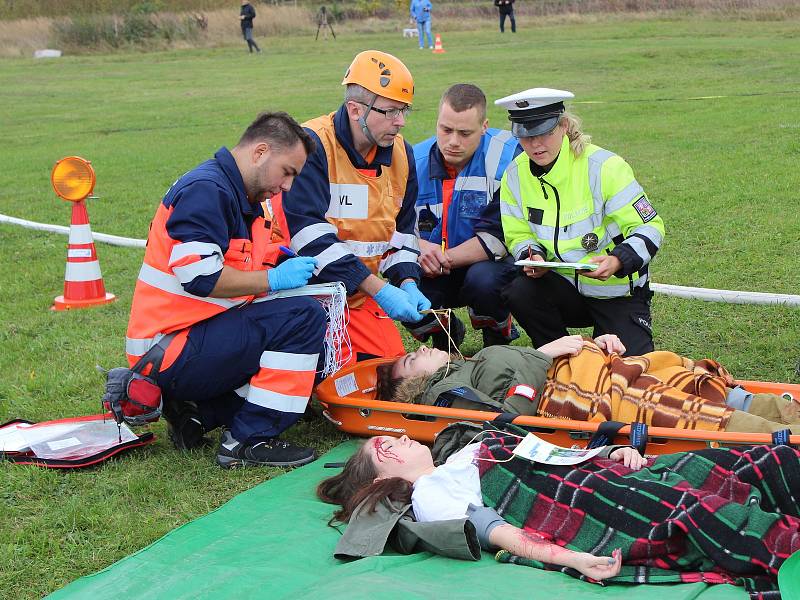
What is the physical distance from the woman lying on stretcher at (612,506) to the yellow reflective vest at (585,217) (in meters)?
1.72

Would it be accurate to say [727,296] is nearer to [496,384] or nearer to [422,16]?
[496,384]

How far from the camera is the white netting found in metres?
4.77

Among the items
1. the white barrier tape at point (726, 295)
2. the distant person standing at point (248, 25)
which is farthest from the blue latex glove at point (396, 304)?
the distant person standing at point (248, 25)

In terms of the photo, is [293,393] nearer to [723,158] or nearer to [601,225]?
[601,225]

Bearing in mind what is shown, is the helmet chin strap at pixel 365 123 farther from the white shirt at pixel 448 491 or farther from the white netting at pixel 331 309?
the white shirt at pixel 448 491

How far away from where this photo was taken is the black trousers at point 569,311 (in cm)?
537

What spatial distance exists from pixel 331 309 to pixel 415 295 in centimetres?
Result: 77

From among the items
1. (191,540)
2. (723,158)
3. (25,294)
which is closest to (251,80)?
(723,158)

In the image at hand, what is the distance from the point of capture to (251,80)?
27.3 meters

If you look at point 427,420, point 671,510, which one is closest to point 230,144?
point 427,420

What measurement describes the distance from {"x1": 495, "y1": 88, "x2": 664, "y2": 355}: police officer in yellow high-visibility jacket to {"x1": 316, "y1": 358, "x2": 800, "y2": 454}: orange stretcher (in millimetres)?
887

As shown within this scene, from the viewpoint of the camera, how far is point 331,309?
4.86 metres

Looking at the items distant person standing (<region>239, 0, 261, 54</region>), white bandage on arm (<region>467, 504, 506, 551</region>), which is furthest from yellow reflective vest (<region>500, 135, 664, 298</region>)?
distant person standing (<region>239, 0, 261, 54</region>)

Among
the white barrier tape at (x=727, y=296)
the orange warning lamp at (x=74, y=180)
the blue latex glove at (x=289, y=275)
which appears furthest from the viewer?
the orange warning lamp at (x=74, y=180)
